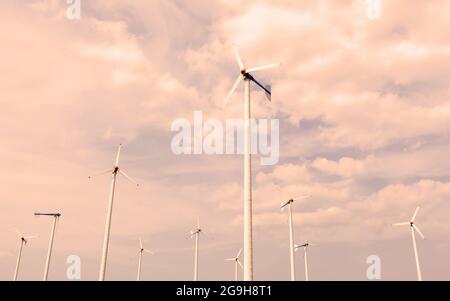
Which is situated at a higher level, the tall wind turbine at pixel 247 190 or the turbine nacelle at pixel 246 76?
the turbine nacelle at pixel 246 76

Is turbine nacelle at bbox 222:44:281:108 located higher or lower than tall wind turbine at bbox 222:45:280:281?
higher
